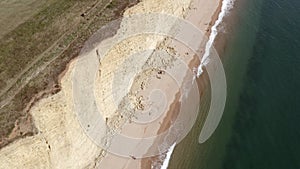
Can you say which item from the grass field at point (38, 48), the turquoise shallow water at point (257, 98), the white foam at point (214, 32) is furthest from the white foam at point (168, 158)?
the grass field at point (38, 48)

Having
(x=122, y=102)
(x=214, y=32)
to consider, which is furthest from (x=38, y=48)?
(x=214, y=32)

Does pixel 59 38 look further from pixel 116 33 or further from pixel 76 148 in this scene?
pixel 76 148

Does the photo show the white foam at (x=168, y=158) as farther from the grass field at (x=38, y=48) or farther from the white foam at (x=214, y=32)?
the grass field at (x=38, y=48)

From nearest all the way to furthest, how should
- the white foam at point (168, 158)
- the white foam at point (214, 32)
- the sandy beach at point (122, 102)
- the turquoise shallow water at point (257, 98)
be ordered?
1. the sandy beach at point (122, 102)
2. the white foam at point (168, 158)
3. the turquoise shallow water at point (257, 98)
4. the white foam at point (214, 32)

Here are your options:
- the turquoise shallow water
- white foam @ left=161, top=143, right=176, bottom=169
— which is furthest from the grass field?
the turquoise shallow water

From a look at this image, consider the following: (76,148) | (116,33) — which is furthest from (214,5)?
(76,148)

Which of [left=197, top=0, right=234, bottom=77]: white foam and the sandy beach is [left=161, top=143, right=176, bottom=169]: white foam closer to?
the sandy beach
